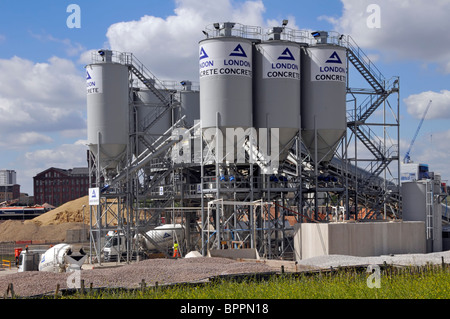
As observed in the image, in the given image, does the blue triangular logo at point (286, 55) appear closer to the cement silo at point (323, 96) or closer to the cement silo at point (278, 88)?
the cement silo at point (278, 88)

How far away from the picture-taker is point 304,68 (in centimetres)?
4878

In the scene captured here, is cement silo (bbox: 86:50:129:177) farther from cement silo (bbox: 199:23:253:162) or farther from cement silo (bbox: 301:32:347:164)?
cement silo (bbox: 301:32:347:164)

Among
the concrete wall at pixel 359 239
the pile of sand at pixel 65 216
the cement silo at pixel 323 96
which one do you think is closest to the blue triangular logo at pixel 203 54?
the cement silo at pixel 323 96

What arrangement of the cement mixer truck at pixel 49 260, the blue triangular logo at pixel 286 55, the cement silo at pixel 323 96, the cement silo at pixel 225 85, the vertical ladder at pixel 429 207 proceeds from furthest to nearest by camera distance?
the cement silo at pixel 323 96 < the blue triangular logo at pixel 286 55 < the vertical ladder at pixel 429 207 < the cement silo at pixel 225 85 < the cement mixer truck at pixel 49 260

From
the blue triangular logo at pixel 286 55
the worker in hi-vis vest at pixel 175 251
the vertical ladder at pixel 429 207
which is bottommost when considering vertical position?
the worker in hi-vis vest at pixel 175 251

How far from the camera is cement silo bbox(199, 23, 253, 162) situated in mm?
44844

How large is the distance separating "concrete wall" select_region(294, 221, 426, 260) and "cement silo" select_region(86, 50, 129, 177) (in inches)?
682

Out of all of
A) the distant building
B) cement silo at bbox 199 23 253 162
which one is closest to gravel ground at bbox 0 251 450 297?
cement silo at bbox 199 23 253 162

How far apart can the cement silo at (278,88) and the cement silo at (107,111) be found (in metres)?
11.9

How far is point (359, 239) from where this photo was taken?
4106 centimetres

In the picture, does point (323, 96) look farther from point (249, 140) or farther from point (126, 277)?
point (126, 277)

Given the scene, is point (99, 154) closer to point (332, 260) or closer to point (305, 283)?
point (332, 260)

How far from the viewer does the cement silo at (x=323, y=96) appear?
48.1 metres
